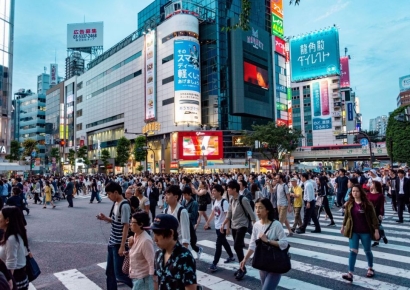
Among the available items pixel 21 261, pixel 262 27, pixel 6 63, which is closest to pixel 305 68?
pixel 262 27

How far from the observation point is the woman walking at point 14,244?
3.45 metres

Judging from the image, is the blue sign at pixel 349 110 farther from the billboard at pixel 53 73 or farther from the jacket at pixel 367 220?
the billboard at pixel 53 73

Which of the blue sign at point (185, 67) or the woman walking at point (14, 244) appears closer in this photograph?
the woman walking at point (14, 244)

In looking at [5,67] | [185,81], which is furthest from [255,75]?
[5,67]

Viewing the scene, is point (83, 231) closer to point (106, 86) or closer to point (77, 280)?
point (77, 280)

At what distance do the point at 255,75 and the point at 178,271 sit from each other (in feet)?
198

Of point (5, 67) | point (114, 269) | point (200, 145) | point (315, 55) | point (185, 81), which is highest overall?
point (315, 55)

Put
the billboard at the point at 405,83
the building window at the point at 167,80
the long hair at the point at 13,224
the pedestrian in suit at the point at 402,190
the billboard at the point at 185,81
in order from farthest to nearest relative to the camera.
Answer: the billboard at the point at 405,83 → the building window at the point at 167,80 → the billboard at the point at 185,81 → the pedestrian in suit at the point at 402,190 → the long hair at the point at 13,224

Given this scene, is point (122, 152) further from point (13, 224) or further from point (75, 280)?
point (13, 224)

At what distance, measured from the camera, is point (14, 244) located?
3.51 metres

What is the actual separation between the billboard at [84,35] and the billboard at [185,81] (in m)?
41.6

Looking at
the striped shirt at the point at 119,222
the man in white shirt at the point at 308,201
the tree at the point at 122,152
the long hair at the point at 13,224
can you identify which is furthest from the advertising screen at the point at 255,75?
the long hair at the point at 13,224

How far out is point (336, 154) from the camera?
198 feet

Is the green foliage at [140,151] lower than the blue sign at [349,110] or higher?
lower
